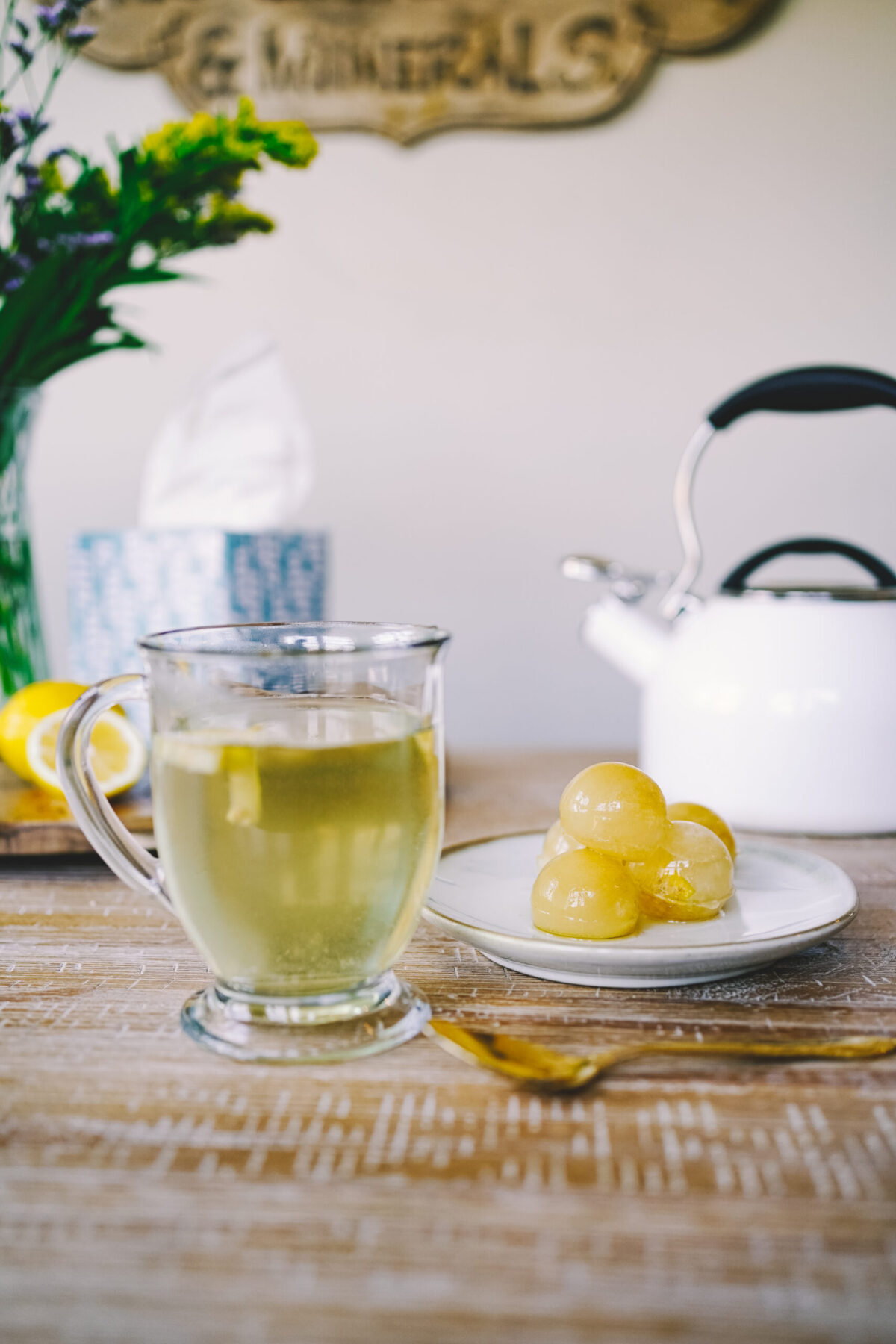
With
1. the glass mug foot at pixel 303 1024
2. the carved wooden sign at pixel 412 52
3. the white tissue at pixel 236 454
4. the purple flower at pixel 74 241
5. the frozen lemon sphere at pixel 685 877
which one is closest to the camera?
the glass mug foot at pixel 303 1024

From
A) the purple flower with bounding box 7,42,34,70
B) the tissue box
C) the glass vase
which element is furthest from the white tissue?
the purple flower with bounding box 7,42,34,70

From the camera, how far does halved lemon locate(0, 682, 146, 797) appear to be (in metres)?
0.77

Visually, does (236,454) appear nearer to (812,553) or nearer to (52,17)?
(52,17)

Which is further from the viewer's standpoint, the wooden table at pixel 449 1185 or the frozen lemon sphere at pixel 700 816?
the frozen lemon sphere at pixel 700 816

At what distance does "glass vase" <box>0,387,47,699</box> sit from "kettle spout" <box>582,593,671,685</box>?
547mm

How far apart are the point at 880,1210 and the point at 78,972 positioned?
1.20 ft

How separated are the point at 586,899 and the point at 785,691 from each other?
1.29ft

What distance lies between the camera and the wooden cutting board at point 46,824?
693 mm

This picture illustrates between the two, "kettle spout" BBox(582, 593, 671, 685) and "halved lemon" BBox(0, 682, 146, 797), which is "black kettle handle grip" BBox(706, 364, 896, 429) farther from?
"halved lemon" BBox(0, 682, 146, 797)

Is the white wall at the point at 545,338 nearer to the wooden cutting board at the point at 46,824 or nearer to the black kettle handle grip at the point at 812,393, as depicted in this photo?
the black kettle handle grip at the point at 812,393

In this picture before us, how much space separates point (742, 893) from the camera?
0.55 meters

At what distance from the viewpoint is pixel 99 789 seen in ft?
1.46

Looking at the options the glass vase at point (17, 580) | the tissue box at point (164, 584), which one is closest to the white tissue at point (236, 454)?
the tissue box at point (164, 584)

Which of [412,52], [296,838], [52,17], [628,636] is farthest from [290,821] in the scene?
[412,52]
